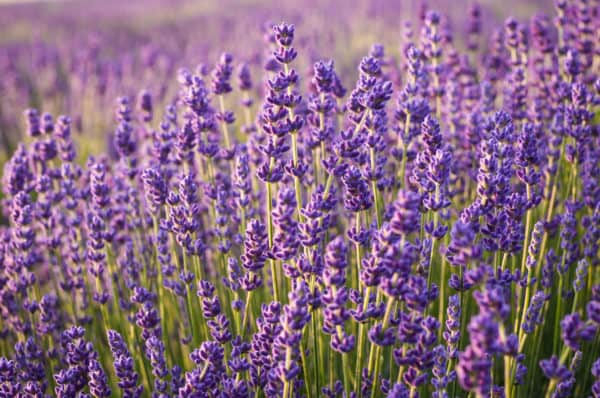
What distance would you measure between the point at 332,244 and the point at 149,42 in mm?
11809

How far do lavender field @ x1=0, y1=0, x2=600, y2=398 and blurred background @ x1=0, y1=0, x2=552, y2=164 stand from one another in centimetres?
75

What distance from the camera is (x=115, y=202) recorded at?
3.71 m

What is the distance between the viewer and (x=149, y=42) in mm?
12453

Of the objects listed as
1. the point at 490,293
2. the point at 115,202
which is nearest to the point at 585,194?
the point at 490,293

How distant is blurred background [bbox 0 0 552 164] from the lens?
321 inches

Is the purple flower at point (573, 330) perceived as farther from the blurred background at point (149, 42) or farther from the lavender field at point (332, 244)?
the blurred background at point (149, 42)

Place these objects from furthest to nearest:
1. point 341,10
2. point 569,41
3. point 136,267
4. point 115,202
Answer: point 341,10 < point 569,41 < point 115,202 < point 136,267

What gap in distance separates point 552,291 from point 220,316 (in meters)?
1.89

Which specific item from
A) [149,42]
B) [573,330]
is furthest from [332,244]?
[149,42]

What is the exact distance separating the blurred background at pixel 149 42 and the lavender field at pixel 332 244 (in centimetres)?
75

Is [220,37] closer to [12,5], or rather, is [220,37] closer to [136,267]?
[136,267]

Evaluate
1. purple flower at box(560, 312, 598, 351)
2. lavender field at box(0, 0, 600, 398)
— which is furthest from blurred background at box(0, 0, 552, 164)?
purple flower at box(560, 312, 598, 351)

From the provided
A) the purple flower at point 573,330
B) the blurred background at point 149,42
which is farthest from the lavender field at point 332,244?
the blurred background at point 149,42

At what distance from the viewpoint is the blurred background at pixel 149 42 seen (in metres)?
8.16
